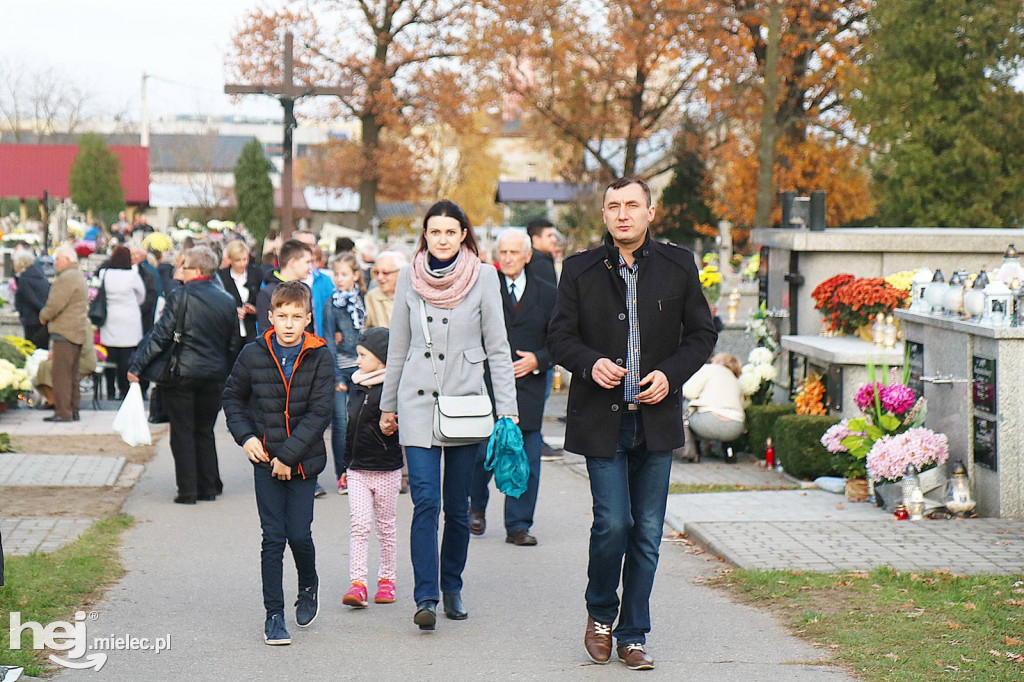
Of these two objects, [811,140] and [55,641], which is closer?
[55,641]

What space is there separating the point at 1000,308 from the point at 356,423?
438 cm

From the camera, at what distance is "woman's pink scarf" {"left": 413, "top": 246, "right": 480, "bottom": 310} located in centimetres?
621

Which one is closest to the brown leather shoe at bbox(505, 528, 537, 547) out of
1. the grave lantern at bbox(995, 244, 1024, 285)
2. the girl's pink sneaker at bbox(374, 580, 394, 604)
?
the girl's pink sneaker at bbox(374, 580, 394, 604)

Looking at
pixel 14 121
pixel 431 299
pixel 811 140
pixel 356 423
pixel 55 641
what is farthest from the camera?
pixel 14 121

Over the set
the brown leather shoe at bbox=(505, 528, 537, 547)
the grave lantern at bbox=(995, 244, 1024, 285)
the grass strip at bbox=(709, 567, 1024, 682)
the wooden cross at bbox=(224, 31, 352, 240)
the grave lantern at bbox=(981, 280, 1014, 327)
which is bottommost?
the brown leather shoe at bbox=(505, 528, 537, 547)

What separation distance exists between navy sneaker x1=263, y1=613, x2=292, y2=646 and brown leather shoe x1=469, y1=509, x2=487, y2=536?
2.75 meters

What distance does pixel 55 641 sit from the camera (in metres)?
5.76

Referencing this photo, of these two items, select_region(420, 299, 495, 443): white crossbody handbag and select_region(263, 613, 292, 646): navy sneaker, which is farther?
select_region(420, 299, 495, 443): white crossbody handbag

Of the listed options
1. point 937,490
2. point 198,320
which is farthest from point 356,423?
point 937,490

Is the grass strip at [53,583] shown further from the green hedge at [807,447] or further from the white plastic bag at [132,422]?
the green hedge at [807,447]

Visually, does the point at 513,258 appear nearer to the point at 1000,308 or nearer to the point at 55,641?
the point at 1000,308

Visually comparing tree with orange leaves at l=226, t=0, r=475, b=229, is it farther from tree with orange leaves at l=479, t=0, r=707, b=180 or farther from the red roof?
the red roof

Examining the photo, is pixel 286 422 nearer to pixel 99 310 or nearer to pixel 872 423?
pixel 872 423

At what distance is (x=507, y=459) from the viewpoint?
611cm
